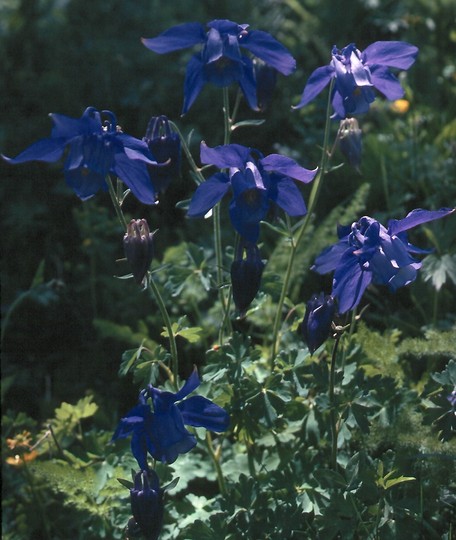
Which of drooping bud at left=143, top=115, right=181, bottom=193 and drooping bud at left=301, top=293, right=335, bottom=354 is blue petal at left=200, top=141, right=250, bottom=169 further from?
drooping bud at left=301, top=293, right=335, bottom=354

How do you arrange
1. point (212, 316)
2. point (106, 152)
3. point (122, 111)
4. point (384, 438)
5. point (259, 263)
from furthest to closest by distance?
point (122, 111)
point (212, 316)
point (384, 438)
point (259, 263)
point (106, 152)

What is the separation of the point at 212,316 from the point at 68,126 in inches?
55.0

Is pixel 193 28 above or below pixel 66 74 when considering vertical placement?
above

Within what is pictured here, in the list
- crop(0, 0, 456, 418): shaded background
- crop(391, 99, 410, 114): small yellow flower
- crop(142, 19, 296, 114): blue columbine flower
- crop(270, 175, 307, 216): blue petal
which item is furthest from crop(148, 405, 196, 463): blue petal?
crop(391, 99, 410, 114): small yellow flower

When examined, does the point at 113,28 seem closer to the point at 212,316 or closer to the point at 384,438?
the point at 212,316

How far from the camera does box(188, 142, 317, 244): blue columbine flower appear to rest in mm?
1946

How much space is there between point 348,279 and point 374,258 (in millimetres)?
81

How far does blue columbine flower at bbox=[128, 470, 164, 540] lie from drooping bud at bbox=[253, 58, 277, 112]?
101 centimetres

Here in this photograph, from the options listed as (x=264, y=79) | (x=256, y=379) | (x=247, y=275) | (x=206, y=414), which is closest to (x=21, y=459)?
(x=256, y=379)

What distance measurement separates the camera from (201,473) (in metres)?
2.54

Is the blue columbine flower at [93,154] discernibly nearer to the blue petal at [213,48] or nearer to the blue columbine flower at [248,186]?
the blue columbine flower at [248,186]

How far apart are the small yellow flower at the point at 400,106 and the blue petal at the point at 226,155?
253 centimetres

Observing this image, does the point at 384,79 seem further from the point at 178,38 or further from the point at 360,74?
the point at 178,38

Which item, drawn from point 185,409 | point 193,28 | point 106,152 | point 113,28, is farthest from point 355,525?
point 113,28
